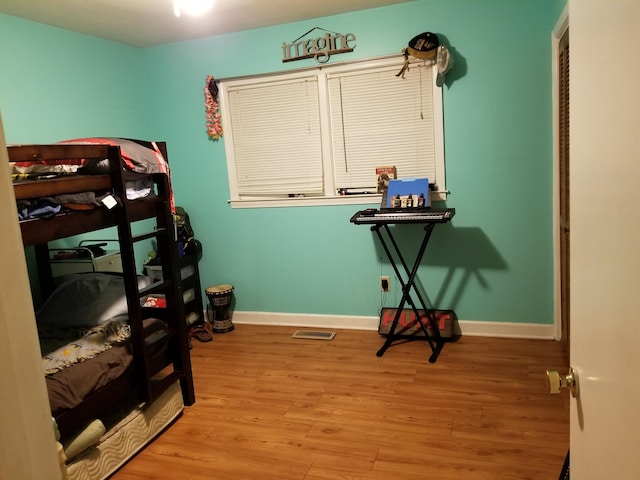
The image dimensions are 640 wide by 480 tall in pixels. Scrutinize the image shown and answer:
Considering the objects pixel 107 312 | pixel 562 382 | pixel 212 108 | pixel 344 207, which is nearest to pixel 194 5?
pixel 212 108

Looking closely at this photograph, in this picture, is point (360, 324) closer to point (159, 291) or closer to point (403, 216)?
point (403, 216)

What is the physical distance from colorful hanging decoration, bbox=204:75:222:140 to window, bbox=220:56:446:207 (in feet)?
0.21

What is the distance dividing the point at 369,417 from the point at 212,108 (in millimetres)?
2752

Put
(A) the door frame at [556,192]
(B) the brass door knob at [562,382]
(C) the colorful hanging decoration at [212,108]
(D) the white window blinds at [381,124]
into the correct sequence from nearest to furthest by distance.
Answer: (B) the brass door knob at [562,382] < (A) the door frame at [556,192] < (D) the white window blinds at [381,124] < (C) the colorful hanging decoration at [212,108]

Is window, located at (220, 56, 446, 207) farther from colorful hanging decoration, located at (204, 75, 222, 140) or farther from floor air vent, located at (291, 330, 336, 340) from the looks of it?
floor air vent, located at (291, 330, 336, 340)

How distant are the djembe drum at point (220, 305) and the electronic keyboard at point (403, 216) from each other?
143 cm

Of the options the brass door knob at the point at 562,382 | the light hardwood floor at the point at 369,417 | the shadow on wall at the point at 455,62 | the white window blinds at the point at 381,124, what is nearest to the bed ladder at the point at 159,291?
the light hardwood floor at the point at 369,417

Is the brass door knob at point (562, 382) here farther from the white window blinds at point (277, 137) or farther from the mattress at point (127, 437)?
the white window blinds at point (277, 137)

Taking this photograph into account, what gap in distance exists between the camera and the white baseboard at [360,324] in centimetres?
359

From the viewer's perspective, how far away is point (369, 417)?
2721 millimetres

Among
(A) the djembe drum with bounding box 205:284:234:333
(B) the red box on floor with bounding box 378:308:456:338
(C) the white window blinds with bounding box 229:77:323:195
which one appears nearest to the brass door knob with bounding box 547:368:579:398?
(B) the red box on floor with bounding box 378:308:456:338

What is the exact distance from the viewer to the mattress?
223 cm

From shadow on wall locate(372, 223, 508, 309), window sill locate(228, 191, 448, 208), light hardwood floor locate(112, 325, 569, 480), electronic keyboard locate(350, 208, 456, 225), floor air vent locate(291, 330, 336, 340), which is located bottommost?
light hardwood floor locate(112, 325, 569, 480)

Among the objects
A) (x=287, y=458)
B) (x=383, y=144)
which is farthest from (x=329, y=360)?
(x=383, y=144)
